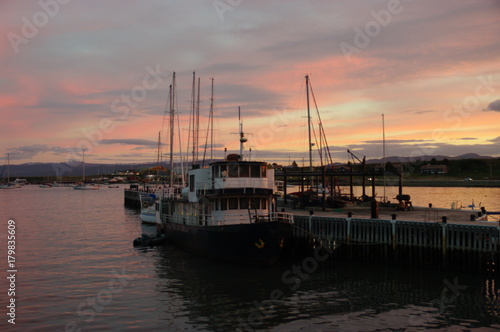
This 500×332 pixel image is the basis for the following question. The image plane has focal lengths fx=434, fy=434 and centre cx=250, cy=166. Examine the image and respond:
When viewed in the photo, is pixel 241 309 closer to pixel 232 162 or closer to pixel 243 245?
pixel 243 245

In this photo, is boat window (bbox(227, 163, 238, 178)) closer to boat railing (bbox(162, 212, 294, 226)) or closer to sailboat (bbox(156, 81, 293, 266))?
sailboat (bbox(156, 81, 293, 266))

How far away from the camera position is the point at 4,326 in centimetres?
1842

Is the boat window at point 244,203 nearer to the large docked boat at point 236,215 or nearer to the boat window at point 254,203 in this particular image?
the large docked boat at point 236,215

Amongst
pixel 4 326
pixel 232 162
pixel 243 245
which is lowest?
pixel 4 326

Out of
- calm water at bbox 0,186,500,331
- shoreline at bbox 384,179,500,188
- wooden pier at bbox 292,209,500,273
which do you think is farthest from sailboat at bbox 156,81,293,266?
shoreline at bbox 384,179,500,188

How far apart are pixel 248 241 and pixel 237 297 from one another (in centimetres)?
480

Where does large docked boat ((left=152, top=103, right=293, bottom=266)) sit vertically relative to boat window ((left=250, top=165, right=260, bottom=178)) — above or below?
below

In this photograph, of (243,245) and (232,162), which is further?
(232,162)

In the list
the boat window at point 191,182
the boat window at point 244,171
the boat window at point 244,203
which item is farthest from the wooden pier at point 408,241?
the boat window at point 191,182

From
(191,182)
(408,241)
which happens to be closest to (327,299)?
(408,241)

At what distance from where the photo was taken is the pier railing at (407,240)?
24203 mm

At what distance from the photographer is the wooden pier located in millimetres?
24219

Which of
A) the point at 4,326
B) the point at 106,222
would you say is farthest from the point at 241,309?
the point at 106,222

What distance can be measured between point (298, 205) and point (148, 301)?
28.7 m
